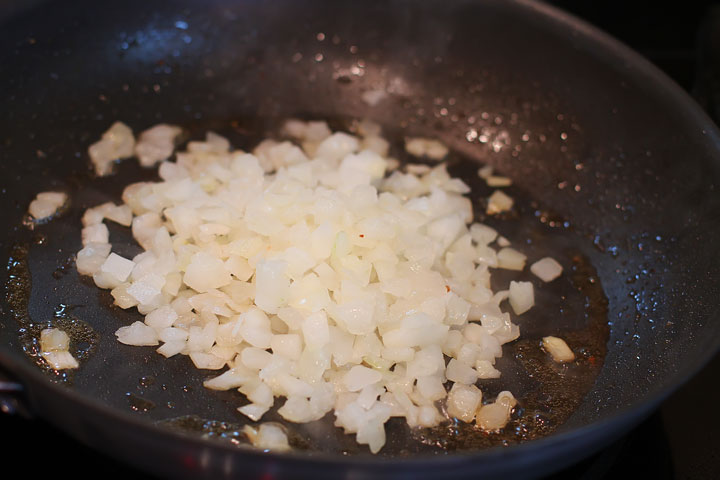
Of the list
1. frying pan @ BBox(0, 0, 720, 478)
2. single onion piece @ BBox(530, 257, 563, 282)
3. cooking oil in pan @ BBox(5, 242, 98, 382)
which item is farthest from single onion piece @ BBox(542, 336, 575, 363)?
cooking oil in pan @ BBox(5, 242, 98, 382)

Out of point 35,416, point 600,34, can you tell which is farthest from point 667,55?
point 35,416

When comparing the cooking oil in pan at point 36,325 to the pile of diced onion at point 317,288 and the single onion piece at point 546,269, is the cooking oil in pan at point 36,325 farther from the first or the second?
the single onion piece at point 546,269

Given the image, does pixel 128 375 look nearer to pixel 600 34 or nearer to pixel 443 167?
pixel 443 167

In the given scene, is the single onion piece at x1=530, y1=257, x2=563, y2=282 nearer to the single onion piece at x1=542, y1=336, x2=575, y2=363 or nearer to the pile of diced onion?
the pile of diced onion

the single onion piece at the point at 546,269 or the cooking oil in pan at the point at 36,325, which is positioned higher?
the single onion piece at the point at 546,269

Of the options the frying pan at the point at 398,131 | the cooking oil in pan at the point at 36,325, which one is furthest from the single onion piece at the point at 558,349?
the cooking oil in pan at the point at 36,325

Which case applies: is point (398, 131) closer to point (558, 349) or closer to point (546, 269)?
point (546, 269)
